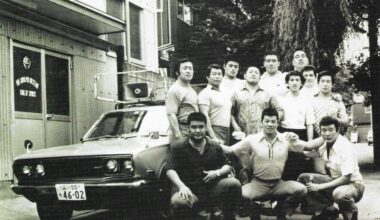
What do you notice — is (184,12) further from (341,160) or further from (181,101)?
(341,160)

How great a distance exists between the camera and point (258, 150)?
5602 millimetres

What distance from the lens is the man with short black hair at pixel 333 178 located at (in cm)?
535

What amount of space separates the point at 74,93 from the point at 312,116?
6.01 m

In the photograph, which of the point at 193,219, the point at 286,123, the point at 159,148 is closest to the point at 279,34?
the point at 286,123

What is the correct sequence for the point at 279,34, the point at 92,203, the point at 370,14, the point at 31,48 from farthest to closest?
the point at 370,14 < the point at 279,34 < the point at 31,48 < the point at 92,203

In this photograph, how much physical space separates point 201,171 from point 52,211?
86.7 inches

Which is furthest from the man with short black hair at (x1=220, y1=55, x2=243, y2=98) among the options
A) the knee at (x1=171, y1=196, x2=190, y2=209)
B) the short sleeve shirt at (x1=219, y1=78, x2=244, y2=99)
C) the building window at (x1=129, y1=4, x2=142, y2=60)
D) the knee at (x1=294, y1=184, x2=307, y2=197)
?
the building window at (x1=129, y1=4, x2=142, y2=60)

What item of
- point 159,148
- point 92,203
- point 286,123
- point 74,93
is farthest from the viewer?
point 74,93

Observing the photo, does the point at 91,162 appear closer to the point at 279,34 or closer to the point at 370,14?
the point at 279,34

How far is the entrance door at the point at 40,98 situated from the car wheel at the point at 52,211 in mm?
2618

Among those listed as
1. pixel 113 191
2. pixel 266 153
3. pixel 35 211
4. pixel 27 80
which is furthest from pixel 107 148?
pixel 27 80

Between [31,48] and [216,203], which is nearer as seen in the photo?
[216,203]

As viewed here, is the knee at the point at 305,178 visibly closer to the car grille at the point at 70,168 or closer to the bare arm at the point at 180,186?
the bare arm at the point at 180,186

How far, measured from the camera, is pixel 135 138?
650cm
